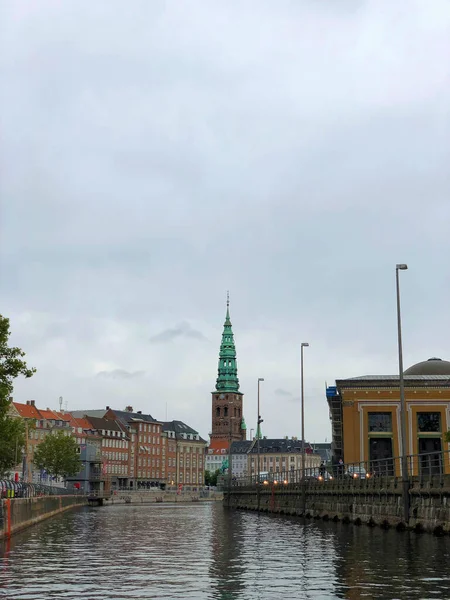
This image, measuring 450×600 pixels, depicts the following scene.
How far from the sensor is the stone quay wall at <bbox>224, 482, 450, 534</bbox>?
3459 centimetres

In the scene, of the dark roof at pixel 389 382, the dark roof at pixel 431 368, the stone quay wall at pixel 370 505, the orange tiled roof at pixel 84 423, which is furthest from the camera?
the orange tiled roof at pixel 84 423

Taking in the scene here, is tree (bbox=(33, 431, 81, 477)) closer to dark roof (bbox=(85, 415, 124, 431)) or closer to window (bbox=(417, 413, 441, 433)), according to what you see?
dark roof (bbox=(85, 415, 124, 431))

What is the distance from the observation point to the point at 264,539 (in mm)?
36719

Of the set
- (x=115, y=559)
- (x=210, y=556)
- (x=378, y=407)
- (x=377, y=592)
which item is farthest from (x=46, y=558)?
(x=378, y=407)

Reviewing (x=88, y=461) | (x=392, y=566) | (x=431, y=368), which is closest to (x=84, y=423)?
(x=88, y=461)

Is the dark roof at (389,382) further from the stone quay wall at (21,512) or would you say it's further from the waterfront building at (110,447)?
the waterfront building at (110,447)

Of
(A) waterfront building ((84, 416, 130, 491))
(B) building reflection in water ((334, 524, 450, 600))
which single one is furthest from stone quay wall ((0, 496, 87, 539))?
(A) waterfront building ((84, 416, 130, 491))

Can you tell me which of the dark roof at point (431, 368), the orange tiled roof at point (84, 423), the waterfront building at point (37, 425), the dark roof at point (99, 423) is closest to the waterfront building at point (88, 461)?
the orange tiled roof at point (84, 423)

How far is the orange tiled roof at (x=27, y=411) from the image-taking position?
16462cm

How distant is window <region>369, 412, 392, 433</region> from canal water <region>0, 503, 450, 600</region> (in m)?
54.1

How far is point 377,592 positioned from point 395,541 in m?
15.0

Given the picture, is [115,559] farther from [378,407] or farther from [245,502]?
[245,502]

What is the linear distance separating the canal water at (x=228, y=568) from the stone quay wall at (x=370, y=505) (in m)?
1.25

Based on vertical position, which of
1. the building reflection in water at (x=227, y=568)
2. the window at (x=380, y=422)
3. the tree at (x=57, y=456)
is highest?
the window at (x=380, y=422)
